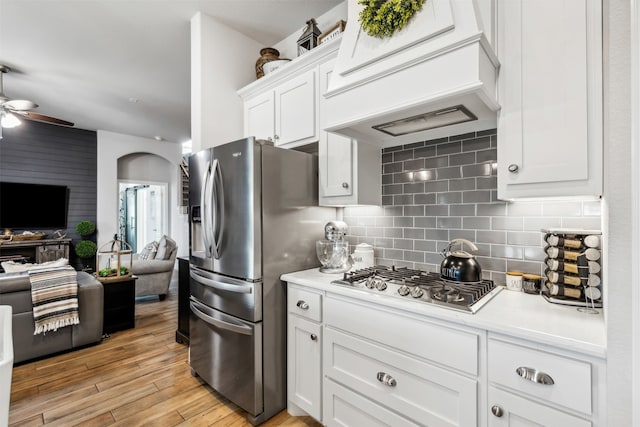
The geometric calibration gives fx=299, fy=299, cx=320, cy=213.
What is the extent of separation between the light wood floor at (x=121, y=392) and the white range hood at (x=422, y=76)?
1854mm

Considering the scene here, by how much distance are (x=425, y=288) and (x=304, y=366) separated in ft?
2.91

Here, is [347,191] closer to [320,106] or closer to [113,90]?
[320,106]

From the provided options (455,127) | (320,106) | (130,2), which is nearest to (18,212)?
(130,2)

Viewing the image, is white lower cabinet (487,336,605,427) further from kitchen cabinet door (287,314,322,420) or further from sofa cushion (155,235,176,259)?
sofa cushion (155,235,176,259)

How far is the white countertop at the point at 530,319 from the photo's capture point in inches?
37.0

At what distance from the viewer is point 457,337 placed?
117 cm

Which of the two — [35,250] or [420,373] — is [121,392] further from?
[35,250]

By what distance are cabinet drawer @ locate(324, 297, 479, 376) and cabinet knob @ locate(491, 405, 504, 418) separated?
0.12 metres

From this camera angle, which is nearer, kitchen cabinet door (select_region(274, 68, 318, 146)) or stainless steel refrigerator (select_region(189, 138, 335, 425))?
stainless steel refrigerator (select_region(189, 138, 335, 425))

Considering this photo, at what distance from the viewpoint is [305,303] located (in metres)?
1.77

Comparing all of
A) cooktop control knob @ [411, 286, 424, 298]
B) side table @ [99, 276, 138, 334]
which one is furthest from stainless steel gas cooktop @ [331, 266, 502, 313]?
side table @ [99, 276, 138, 334]

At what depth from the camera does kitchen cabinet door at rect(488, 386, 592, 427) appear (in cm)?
96

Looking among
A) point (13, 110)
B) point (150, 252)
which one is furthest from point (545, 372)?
point (150, 252)

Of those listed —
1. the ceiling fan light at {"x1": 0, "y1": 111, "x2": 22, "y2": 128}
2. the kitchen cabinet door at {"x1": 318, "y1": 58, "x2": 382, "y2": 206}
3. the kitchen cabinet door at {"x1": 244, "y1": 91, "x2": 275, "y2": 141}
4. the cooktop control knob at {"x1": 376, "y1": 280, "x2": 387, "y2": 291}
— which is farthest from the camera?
the ceiling fan light at {"x1": 0, "y1": 111, "x2": 22, "y2": 128}
